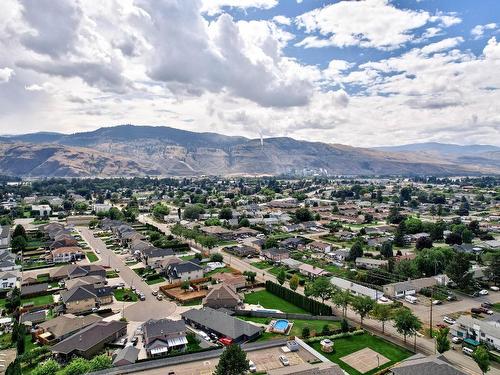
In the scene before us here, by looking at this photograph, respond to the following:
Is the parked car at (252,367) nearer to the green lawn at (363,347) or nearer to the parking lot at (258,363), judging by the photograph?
the parking lot at (258,363)

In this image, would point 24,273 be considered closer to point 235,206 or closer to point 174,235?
point 174,235

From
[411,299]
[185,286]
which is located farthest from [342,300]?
[185,286]

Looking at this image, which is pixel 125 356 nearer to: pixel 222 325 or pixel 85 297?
pixel 222 325

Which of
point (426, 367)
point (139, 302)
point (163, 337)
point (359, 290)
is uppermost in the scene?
point (426, 367)

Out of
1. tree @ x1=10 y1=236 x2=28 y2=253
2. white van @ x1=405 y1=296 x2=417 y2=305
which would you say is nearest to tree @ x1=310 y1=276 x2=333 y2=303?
white van @ x1=405 y1=296 x2=417 y2=305

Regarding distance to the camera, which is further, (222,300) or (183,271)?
(183,271)

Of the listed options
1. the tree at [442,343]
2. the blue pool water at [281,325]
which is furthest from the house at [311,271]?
the tree at [442,343]

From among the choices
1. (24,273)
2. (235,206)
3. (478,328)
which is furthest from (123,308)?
(235,206)
